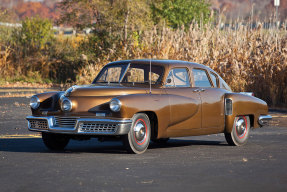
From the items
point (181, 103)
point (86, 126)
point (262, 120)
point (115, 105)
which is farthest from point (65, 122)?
point (262, 120)

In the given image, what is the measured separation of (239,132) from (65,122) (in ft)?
11.6

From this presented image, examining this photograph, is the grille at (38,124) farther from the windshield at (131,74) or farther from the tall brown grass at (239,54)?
the tall brown grass at (239,54)

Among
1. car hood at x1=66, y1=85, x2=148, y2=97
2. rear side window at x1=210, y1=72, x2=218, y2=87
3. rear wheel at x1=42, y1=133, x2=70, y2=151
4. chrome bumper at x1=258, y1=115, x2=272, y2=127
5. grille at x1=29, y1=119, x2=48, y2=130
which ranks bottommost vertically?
rear wheel at x1=42, y1=133, x2=70, y2=151

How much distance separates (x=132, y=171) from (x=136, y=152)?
1.66 metres

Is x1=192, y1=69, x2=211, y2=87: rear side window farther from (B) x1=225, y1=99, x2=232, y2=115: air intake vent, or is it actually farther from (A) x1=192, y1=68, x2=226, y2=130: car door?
(B) x1=225, y1=99, x2=232, y2=115: air intake vent

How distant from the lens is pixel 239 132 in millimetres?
12344

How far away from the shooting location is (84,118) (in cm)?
1026

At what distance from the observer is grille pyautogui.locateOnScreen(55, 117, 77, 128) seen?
1038 cm

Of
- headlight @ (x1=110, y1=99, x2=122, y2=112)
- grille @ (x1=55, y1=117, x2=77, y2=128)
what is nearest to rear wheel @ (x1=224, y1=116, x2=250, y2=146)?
headlight @ (x1=110, y1=99, x2=122, y2=112)

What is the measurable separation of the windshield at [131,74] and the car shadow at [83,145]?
1194mm

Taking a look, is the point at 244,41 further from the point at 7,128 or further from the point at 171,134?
the point at 171,134

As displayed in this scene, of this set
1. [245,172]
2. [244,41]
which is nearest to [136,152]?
[245,172]

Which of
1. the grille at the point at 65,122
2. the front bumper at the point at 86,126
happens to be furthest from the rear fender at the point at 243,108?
the grille at the point at 65,122

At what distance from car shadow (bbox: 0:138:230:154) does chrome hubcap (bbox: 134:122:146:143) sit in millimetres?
578
